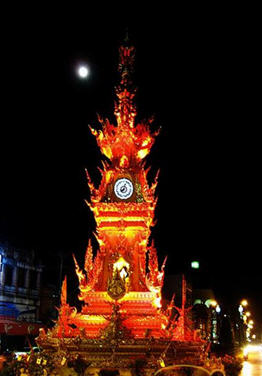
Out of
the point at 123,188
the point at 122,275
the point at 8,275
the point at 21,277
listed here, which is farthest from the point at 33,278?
the point at 122,275

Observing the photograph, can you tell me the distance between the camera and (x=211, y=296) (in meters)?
57.6

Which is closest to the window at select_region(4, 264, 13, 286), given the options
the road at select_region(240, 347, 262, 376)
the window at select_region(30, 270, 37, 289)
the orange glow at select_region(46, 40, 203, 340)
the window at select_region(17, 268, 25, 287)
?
the window at select_region(17, 268, 25, 287)

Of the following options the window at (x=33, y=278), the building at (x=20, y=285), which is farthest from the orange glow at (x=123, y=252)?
the window at (x=33, y=278)

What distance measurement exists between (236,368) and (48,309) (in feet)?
112

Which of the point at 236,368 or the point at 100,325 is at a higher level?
the point at 100,325

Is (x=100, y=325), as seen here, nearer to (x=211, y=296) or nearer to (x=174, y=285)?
(x=174, y=285)

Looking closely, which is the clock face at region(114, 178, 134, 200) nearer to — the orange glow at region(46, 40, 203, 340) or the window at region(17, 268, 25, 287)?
the orange glow at region(46, 40, 203, 340)

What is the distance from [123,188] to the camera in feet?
70.1

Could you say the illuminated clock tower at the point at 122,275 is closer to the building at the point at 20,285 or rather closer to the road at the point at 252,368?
the road at the point at 252,368

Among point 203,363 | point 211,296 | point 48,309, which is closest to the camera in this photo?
point 203,363

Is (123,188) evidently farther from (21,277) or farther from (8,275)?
(21,277)

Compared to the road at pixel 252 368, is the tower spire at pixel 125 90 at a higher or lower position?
higher

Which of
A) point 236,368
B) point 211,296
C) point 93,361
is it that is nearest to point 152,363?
point 93,361

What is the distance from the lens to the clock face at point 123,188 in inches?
836
